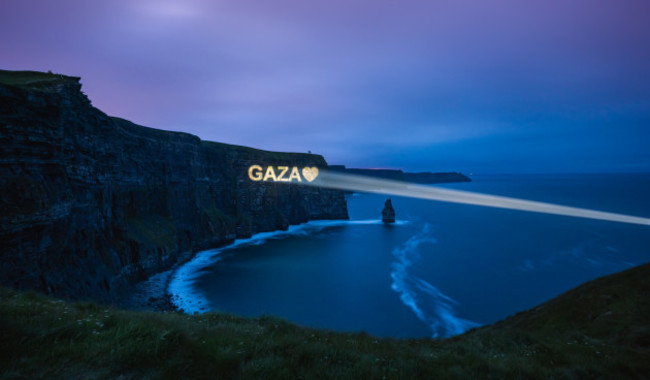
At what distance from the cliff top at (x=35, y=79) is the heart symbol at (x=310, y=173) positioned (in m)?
64.7

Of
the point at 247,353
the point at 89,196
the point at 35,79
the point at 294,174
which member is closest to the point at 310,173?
the point at 294,174

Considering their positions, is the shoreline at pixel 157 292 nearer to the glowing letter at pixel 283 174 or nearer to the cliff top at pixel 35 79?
the cliff top at pixel 35 79

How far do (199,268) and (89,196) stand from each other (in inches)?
839

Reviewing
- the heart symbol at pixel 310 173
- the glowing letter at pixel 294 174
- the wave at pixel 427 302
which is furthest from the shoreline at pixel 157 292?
the heart symbol at pixel 310 173

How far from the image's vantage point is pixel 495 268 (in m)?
42.1

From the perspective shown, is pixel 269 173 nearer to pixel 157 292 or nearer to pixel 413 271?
pixel 413 271

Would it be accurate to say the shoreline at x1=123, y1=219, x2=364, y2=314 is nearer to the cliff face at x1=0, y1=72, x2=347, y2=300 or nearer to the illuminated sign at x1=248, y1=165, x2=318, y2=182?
the cliff face at x1=0, y1=72, x2=347, y2=300

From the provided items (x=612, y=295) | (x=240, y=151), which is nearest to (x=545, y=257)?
(x=612, y=295)

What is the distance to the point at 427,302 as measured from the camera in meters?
31.3

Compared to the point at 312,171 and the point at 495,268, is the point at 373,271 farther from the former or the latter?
the point at 312,171

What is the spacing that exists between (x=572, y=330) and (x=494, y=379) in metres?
8.24

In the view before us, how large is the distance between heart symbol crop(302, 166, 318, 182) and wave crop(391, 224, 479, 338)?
4495 cm

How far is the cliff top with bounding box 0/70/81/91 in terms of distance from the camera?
62.6ft

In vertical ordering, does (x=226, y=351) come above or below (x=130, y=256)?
above
